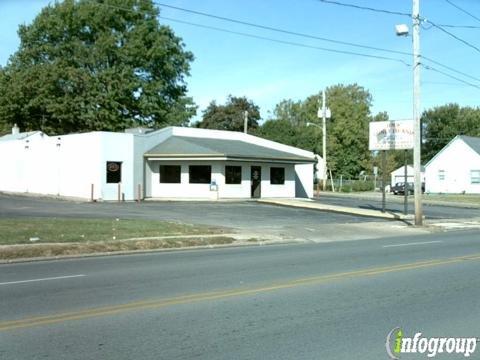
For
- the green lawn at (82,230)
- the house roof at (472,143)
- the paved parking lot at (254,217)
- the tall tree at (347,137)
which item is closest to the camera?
the green lawn at (82,230)

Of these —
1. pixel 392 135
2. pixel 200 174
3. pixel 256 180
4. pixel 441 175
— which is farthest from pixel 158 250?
pixel 441 175

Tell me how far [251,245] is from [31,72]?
44.0 metres

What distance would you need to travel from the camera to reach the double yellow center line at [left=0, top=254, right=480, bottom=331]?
746 centimetres

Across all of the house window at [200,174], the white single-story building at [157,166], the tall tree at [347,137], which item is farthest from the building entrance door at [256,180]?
the tall tree at [347,137]

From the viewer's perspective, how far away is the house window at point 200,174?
1517 inches

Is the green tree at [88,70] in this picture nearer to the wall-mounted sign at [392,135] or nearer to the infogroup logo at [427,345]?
the wall-mounted sign at [392,135]

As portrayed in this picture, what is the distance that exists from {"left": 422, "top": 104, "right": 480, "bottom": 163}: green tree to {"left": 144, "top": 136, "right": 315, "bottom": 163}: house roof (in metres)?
60.2

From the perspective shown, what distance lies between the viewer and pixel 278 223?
25.3 m

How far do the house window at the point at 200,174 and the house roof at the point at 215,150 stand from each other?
4.04 feet

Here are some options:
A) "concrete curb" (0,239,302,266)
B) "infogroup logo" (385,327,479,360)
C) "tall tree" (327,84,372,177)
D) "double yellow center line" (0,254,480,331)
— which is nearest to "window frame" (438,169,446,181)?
"tall tree" (327,84,372,177)

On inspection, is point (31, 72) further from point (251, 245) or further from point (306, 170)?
point (251, 245)

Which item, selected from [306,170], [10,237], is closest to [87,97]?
[306,170]

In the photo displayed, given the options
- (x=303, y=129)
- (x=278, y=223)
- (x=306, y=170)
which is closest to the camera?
(x=278, y=223)

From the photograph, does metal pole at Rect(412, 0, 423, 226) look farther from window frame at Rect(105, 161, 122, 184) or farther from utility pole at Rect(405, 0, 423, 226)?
window frame at Rect(105, 161, 122, 184)
